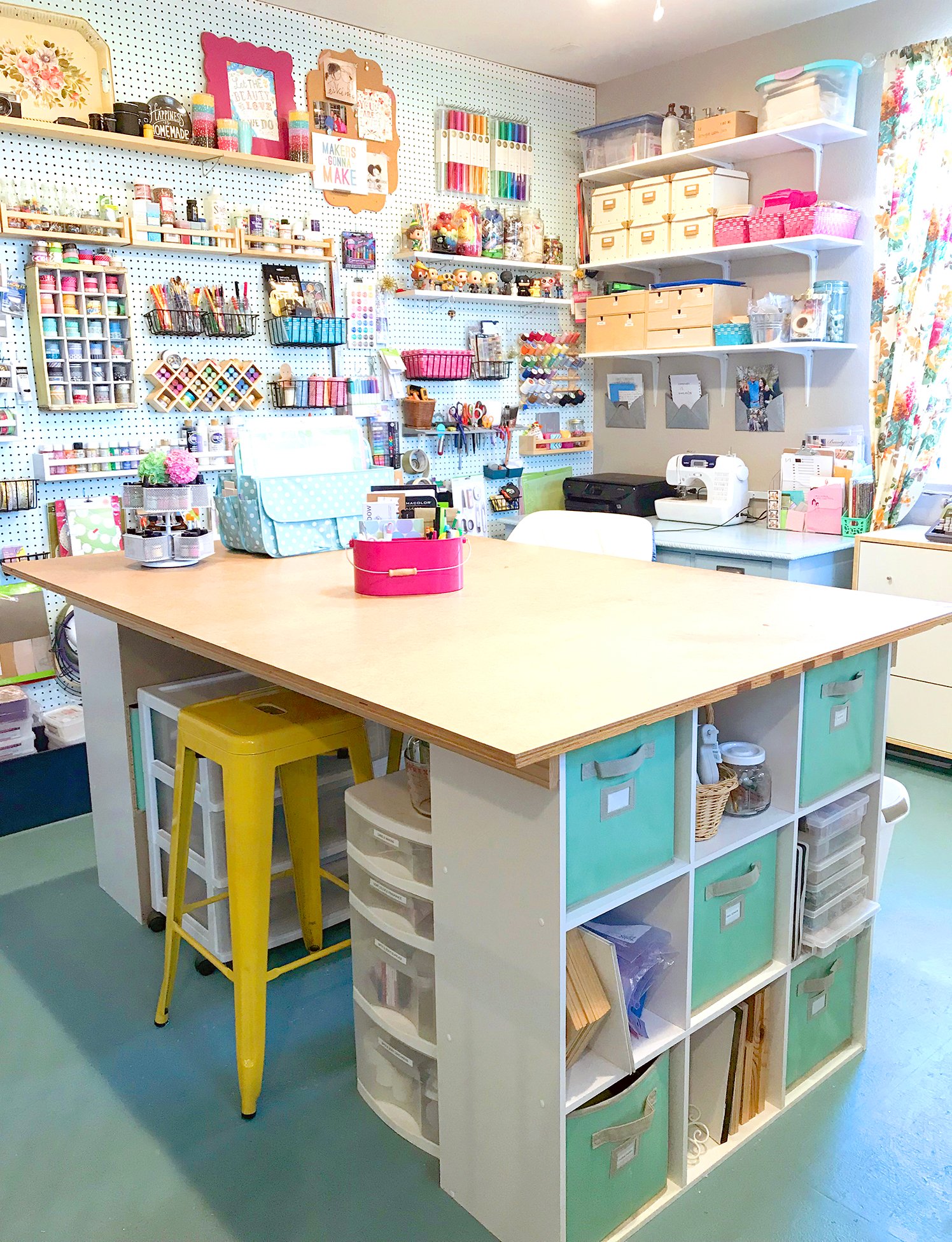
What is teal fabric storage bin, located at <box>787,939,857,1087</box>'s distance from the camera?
200cm

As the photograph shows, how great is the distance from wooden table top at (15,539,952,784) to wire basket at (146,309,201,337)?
47.1 inches

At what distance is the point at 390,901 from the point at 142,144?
283cm

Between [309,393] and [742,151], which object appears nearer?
[309,393]

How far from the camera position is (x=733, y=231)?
4.12m

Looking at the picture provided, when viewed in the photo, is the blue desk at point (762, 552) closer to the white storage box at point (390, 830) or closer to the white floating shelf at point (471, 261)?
the white floating shelf at point (471, 261)

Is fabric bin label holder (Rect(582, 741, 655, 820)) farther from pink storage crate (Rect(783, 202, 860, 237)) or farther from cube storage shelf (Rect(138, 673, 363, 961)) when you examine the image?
pink storage crate (Rect(783, 202, 860, 237))

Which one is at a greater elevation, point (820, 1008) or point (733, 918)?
point (733, 918)

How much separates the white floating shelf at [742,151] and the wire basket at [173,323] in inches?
79.1

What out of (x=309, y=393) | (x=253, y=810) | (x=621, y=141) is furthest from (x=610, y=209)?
(x=253, y=810)

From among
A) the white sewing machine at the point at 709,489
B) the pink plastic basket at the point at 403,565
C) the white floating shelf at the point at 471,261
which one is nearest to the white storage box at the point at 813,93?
the white floating shelf at the point at 471,261

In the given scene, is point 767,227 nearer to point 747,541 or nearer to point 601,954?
point 747,541

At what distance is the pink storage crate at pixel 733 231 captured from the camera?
161 inches

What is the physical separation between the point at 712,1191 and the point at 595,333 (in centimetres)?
379

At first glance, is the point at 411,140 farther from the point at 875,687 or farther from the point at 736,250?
the point at 875,687
